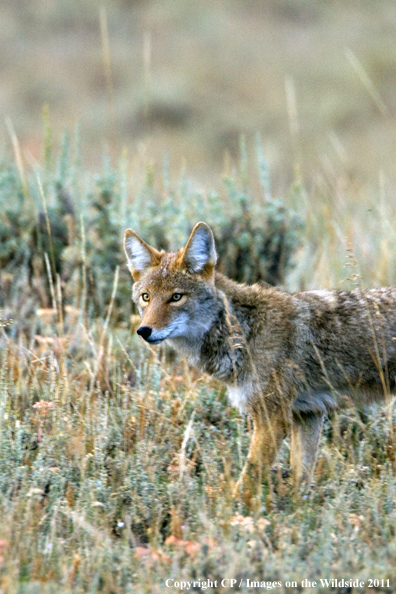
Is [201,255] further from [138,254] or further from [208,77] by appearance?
[208,77]

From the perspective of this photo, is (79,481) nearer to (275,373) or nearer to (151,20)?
(275,373)

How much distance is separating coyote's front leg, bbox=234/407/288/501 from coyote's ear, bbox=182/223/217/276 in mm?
1028

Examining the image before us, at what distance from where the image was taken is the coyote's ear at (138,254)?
4641mm

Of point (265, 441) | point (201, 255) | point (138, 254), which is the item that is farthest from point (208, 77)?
point (265, 441)

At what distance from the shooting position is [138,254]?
4699mm

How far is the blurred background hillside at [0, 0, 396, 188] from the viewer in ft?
59.7

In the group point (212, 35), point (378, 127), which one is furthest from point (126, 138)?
point (212, 35)

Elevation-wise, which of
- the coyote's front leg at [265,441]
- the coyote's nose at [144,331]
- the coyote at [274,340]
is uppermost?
the coyote's nose at [144,331]

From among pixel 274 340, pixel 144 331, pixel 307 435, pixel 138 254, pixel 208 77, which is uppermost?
pixel 138 254

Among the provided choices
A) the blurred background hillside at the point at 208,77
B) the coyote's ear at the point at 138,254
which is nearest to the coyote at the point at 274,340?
the coyote's ear at the point at 138,254

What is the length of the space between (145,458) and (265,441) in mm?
744

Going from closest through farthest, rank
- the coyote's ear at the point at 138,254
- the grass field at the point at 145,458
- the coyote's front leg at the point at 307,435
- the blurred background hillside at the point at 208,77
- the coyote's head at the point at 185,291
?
the grass field at the point at 145,458
the coyote's head at the point at 185,291
the coyote's front leg at the point at 307,435
the coyote's ear at the point at 138,254
the blurred background hillside at the point at 208,77

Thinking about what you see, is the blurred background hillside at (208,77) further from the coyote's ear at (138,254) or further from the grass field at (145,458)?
the coyote's ear at (138,254)

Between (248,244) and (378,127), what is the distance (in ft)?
47.1
